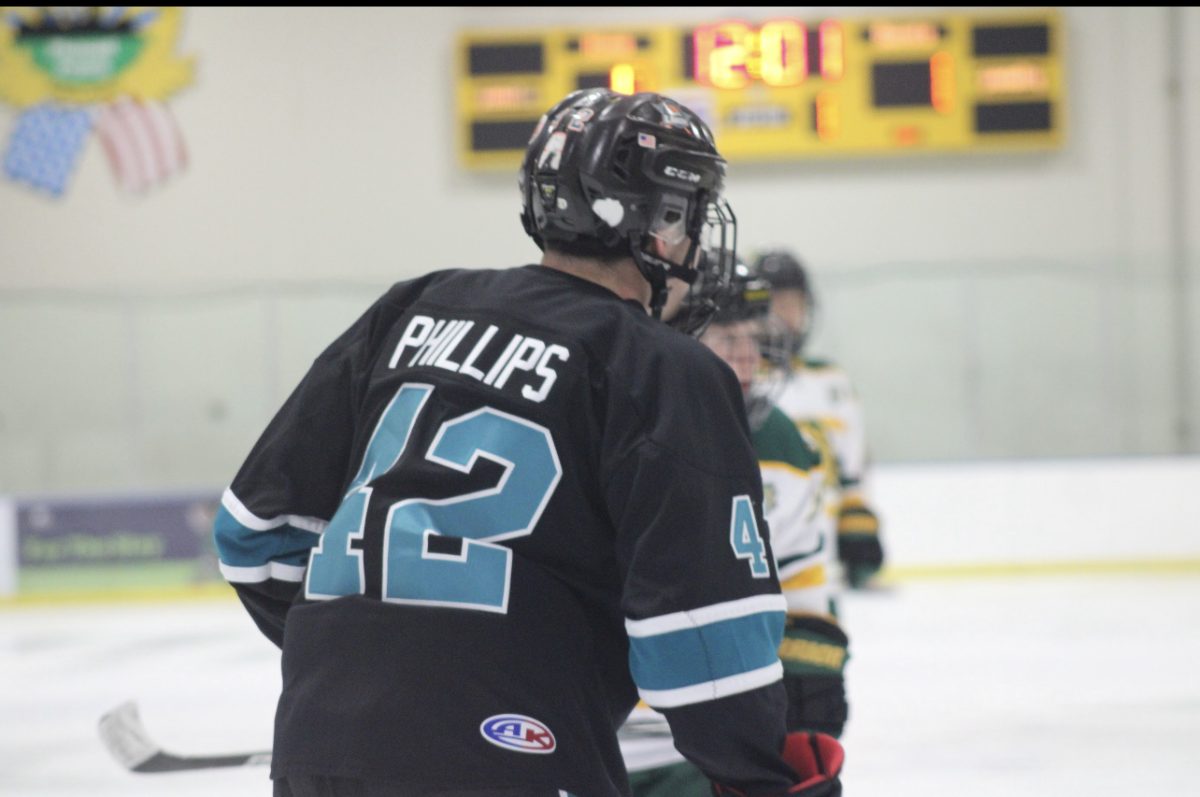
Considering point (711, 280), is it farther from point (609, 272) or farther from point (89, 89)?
point (89, 89)

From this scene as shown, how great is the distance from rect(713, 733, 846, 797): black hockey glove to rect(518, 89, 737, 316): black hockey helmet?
40 cm

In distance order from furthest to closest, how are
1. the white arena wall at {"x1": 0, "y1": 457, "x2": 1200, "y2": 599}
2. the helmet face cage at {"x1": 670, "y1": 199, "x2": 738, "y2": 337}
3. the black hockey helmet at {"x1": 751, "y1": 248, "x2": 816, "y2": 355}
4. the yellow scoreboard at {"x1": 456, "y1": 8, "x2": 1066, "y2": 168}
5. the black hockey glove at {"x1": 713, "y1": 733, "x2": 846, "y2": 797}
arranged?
the yellow scoreboard at {"x1": 456, "y1": 8, "x2": 1066, "y2": 168}
the white arena wall at {"x1": 0, "y1": 457, "x2": 1200, "y2": 599}
the black hockey helmet at {"x1": 751, "y1": 248, "x2": 816, "y2": 355}
the helmet face cage at {"x1": 670, "y1": 199, "x2": 738, "y2": 337}
the black hockey glove at {"x1": 713, "y1": 733, "x2": 846, "y2": 797}

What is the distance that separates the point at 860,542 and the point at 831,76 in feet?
16.5

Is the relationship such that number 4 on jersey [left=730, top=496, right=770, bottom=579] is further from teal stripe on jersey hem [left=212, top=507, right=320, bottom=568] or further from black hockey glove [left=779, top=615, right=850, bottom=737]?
black hockey glove [left=779, top=615, right=850, bottom=737]

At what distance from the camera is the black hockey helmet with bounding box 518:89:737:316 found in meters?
1.22

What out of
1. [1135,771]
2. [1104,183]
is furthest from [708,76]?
[1135,771]

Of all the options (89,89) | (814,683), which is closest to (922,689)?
(814,683)

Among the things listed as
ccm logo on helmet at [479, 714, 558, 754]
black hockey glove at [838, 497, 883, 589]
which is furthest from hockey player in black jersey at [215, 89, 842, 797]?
black hockey glove at [838, 497, 883, 589]

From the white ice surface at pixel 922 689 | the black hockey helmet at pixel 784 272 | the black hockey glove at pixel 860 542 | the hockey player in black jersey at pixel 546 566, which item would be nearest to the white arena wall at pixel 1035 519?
the white ice surface at pixel 922 689

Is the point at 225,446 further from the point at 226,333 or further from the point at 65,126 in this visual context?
the point at 65,126

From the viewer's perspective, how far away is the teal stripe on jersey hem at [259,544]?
129 centimetres

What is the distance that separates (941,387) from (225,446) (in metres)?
3.88

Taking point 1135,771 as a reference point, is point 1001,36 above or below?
above

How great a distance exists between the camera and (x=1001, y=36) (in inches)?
319
